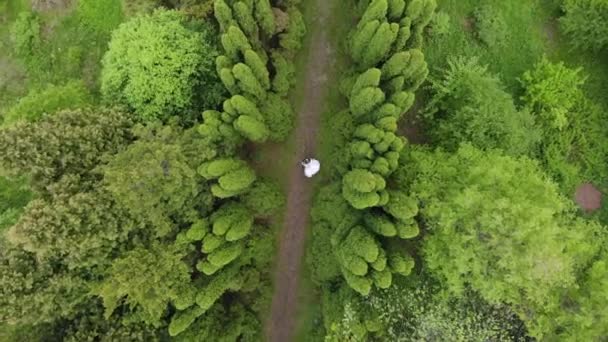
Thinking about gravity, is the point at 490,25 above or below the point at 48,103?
above

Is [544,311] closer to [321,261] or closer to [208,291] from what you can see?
[321,261]

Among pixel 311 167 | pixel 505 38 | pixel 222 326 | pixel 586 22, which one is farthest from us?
pixel 505 38

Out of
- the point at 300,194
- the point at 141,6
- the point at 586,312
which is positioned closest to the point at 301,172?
the point at 300,194

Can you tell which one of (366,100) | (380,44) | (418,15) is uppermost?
(418,15)

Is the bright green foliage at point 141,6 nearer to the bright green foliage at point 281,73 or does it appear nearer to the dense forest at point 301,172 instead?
the dense forest at point 301,172

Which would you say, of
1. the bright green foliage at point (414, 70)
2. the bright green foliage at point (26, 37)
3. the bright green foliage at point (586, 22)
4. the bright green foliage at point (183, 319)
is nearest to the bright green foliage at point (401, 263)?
the bright green foliage at point (414, 70)

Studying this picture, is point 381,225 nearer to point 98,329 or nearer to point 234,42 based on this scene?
point 234,42

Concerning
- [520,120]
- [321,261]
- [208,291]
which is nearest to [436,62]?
[520,120]
